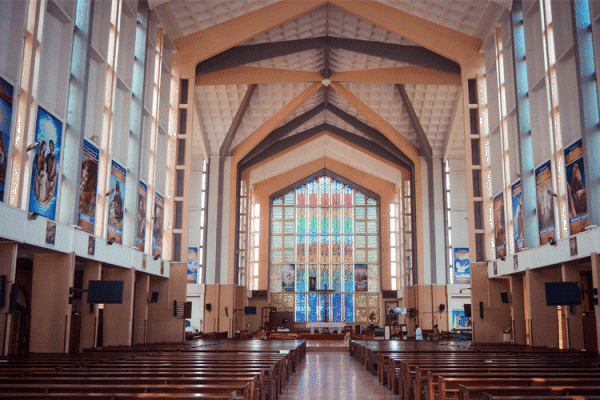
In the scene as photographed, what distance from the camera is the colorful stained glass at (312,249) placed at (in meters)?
36.5

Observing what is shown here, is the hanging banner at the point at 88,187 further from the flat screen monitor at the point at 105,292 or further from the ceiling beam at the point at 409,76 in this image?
the ceiling beam at the point at 409,76

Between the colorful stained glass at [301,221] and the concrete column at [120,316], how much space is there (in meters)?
21.9

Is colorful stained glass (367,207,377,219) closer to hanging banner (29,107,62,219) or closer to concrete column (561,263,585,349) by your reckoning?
concrete column (561,263,585,349)

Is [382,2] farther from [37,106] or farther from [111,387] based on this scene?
[111,387]

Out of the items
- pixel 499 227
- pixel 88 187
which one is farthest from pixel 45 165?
pixel 499 227

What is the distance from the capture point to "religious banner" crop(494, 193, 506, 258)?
681 inches

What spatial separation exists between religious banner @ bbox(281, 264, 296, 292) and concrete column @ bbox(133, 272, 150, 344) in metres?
19.2

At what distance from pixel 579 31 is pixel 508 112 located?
4.89 meters

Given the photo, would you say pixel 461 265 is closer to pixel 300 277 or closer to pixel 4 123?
pixel 300 277

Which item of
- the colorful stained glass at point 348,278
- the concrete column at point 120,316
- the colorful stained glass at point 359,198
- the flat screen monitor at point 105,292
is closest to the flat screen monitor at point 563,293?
the flat screen monitor at point 105,292

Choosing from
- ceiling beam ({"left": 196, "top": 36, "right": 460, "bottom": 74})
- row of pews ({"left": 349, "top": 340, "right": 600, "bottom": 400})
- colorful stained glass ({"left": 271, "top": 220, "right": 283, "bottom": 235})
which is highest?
ceiling beam ({"left": 196, "top": 36, "right": 460, "bottom": 74})

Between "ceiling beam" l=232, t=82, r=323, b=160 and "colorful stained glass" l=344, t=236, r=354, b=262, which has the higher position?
"ceiling beam" l=232, t=82, r=323, b=160

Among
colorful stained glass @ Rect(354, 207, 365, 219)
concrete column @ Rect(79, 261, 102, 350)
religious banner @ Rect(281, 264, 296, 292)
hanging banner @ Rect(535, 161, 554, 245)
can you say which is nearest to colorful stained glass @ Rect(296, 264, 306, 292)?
religious banner @ Rect(281, 264, 296, 292)

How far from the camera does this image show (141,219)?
53.6 feet
